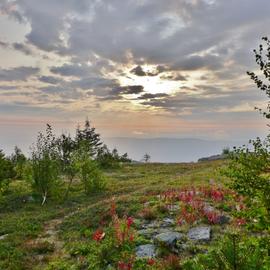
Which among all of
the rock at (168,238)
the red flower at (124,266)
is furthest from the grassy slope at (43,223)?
the red flower at (124,266)

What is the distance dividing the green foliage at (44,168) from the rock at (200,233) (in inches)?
Answer: 730

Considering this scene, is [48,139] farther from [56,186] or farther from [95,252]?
[95,252]

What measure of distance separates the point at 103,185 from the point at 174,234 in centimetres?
2155

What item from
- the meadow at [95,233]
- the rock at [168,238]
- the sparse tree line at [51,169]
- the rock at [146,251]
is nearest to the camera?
the meadow at [95,233]

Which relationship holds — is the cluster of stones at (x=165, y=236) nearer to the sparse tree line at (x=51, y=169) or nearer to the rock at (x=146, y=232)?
the rock at (x=146, y=232)

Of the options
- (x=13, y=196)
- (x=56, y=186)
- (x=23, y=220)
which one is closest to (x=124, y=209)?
(x=23, y=220)

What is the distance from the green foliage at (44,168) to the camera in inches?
1330

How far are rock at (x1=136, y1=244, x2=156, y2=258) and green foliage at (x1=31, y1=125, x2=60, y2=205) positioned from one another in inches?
750

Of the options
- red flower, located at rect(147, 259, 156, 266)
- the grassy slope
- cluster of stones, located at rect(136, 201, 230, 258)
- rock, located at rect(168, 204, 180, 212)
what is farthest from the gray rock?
red flower, located at rect(147, 259, 156, 266)

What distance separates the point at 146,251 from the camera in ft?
51.3

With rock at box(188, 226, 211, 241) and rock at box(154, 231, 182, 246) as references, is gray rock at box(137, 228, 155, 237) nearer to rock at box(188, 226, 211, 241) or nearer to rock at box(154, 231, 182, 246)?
rock at box(154, 231, 182, 246)

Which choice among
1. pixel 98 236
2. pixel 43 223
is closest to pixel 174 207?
pixel 98 236

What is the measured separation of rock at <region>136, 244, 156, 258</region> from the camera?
600 inches

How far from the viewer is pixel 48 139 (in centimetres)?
3422
